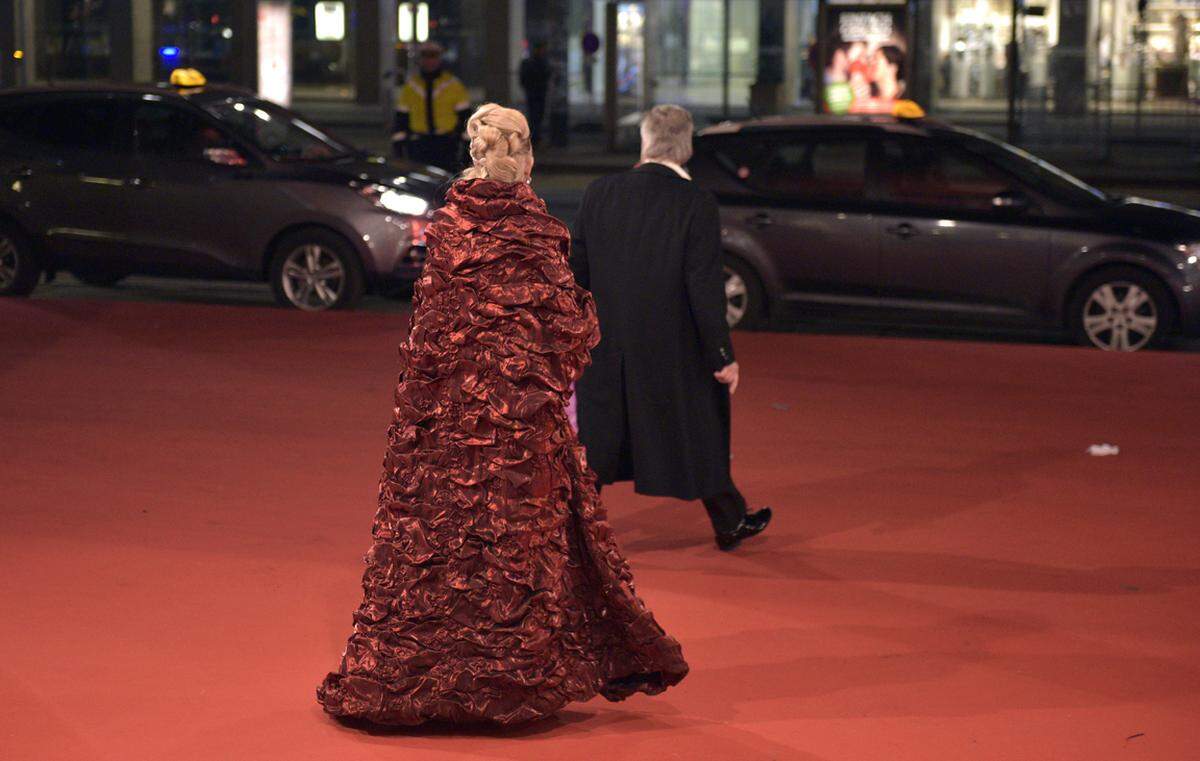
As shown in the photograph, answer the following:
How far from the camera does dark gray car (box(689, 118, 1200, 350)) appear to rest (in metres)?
12.6

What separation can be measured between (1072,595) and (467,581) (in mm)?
2778

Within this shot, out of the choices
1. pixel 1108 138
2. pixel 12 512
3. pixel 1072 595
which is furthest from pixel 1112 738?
pixel 1108 138

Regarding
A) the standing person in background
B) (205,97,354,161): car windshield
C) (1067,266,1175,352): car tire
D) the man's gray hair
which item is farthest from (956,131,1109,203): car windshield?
the standing person in background

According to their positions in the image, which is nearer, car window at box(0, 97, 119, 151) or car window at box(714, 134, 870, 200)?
car window at box(714, 134, 870, 200)

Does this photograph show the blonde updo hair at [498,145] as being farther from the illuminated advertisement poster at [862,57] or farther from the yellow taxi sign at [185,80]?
the illuminated advertisement poster at [862,57]

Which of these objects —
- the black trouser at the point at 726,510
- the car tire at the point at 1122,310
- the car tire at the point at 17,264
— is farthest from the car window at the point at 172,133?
the black trouser at the point at 726,510

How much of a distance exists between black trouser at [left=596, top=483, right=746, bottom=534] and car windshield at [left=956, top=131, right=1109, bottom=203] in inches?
250

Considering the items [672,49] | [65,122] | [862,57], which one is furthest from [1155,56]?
[65,122]

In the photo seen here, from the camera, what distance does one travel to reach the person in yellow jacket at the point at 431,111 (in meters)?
19.2

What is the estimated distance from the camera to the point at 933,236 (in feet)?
42.4

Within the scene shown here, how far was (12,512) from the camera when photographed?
779cm

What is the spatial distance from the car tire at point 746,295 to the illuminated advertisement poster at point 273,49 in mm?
14573

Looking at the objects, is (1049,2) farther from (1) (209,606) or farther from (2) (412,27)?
(1) (209,606)

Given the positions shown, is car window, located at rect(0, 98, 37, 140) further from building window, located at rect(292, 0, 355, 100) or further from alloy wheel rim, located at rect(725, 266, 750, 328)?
building window, located at rect(292, 0, 355, 100)
